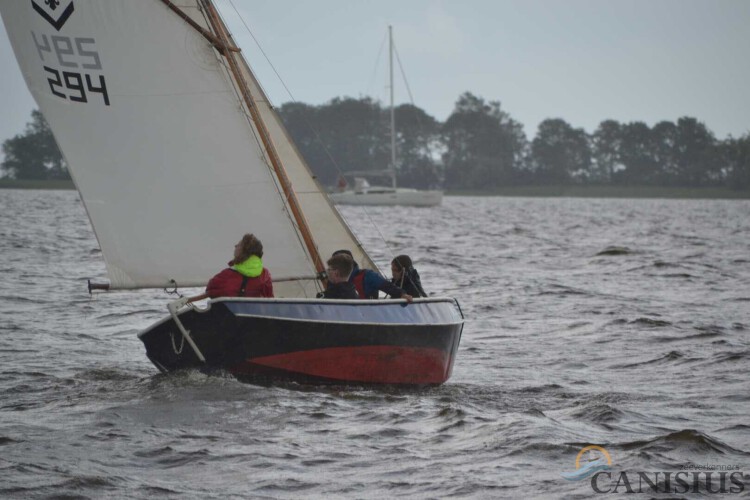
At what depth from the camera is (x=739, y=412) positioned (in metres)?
11.2

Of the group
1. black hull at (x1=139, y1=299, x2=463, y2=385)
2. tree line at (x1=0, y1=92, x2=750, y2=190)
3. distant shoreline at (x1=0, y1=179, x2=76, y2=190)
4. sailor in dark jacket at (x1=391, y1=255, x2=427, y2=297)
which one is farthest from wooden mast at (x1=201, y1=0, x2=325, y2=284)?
tree line at (x1=0, y1=92, x2=750, y2=190)

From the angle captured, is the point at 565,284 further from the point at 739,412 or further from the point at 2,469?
the point at 2,469

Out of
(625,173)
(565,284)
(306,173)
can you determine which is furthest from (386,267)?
(625,173)

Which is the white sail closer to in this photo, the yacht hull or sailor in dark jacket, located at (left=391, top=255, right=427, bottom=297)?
sailor in dark jacket, located at (left=391, top=255, right=427, bottom=297)

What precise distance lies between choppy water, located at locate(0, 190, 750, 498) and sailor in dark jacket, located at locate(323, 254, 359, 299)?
103 centimetres

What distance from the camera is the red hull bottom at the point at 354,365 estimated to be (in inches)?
467

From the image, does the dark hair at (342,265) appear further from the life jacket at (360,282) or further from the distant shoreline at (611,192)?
the distant shoreline at (611,192)

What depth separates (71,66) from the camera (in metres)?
13.0

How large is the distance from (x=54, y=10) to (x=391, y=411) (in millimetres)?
6150

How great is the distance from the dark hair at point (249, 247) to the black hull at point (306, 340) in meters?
0.66

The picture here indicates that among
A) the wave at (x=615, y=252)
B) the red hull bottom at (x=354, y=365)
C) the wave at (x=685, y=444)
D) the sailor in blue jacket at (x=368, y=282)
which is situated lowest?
the wave at (x=615, y=252)

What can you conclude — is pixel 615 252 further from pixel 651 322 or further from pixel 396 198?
pixel 396 198

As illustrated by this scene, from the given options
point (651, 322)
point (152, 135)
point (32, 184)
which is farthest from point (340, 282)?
point (32, 184)

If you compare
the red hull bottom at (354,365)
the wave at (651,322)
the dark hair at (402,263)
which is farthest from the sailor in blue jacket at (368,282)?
the wave at (651,322)
